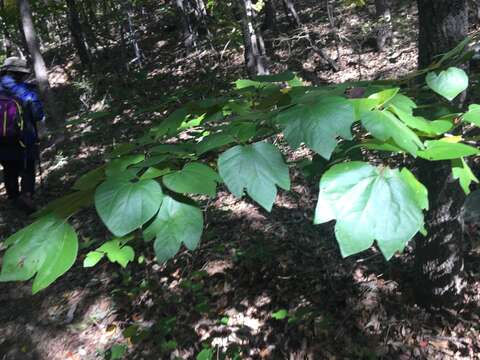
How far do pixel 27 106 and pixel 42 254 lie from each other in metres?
5.21

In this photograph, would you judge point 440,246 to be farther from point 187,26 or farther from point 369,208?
point 187,26

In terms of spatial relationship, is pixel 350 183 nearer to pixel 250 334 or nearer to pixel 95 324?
pixel 250 334

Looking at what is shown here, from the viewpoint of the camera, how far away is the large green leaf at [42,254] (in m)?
0.70

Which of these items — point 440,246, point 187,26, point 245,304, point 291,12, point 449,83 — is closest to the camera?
point 449,83

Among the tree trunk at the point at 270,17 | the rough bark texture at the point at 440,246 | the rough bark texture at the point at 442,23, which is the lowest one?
the rough bark texture at the point at 440,246

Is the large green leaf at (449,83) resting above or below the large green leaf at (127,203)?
below

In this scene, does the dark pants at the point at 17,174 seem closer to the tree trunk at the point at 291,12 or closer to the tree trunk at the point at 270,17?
the tree trunk at the point at 291,12

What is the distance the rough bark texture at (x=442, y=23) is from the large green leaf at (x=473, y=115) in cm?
142

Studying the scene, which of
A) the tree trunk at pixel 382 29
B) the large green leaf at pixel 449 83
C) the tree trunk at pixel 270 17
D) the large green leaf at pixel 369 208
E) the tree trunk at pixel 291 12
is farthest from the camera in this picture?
the tree trunk at pixel 270 17

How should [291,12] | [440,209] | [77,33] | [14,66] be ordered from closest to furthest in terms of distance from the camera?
[440,209]
[14,66]
[291,12]
[77,33]

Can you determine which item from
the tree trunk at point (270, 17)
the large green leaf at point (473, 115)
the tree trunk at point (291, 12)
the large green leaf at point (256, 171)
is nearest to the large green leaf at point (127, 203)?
the large green leaf at point (256, 171)

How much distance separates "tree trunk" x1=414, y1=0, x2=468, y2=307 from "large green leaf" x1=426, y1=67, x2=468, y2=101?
1.24 metres

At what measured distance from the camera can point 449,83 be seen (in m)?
1.02

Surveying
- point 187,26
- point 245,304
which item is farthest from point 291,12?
point 245,304
